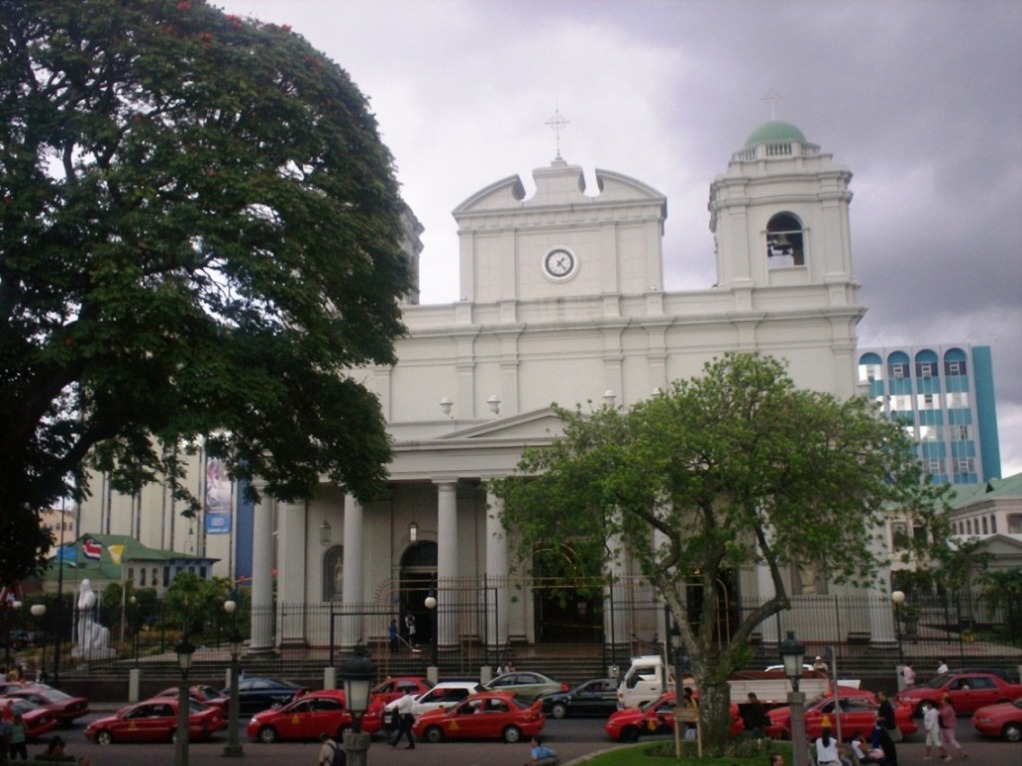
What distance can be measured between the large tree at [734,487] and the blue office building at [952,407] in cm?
8957

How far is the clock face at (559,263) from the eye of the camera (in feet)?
147

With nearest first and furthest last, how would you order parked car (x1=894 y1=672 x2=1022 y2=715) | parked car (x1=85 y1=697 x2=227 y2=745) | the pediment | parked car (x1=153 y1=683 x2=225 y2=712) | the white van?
1. parked car (x1=85 y1=697 x2=227 y2=745)
2. parked car (x1=894 y1=672 x2=1022 y2=715)
3. parked car (x1=153 y1=683 x2=225 y2=712)
4. the white van
5. the pediment

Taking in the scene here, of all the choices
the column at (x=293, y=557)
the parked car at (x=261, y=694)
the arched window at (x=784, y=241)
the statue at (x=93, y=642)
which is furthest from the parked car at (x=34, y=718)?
the arched window at (x=784, y=241)

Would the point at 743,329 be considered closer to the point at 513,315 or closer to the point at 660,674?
the point at 513,315

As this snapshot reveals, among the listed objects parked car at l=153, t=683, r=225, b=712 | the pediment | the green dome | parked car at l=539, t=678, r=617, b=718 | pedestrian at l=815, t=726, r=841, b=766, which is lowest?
parked car at l=539, t=678, r=617, b=718

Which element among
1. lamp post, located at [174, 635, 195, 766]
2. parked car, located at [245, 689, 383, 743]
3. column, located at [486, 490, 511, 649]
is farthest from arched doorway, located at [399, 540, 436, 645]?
lamp post, located at [174, 635, 195, 766]

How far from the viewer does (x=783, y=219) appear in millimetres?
44531

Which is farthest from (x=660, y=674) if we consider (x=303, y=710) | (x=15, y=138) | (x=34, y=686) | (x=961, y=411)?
(x=961, y=411)

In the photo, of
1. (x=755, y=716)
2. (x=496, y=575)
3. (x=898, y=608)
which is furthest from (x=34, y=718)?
(x=898, y=608)

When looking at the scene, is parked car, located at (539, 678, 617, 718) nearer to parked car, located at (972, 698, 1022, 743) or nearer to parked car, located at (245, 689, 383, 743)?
parked car, located at (245, 689, 383, 743)

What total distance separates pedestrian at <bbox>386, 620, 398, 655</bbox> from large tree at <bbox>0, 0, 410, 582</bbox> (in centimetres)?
1766

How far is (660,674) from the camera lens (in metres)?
28.4

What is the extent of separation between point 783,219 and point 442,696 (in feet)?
85.6

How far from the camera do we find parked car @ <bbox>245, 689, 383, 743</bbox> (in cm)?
2555
